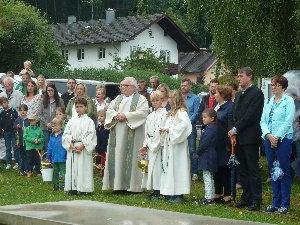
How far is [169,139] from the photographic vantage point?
1507cm

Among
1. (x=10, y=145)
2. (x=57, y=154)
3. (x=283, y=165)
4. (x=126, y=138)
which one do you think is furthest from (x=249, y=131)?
(x=10, y=145)

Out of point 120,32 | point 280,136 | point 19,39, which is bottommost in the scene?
point 280,136

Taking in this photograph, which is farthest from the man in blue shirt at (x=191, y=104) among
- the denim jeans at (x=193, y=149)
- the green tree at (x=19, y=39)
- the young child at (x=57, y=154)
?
the green tree at (x=19, y=39)

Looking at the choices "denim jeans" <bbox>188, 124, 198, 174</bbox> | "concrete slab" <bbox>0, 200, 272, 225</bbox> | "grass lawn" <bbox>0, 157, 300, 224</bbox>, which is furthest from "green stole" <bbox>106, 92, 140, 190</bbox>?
"concrete slab" <bbox>0, 200, 272, 225</bbox>

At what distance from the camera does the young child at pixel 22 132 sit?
19688mm

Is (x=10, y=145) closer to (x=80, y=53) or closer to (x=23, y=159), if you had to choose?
(x=23, y=159)

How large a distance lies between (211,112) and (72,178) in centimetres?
299

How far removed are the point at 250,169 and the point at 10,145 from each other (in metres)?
8.39

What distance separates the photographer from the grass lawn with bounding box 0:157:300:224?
13.2 meters

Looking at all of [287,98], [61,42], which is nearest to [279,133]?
[287,98]

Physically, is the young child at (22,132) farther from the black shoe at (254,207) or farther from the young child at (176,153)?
the black shoe at (254,207)

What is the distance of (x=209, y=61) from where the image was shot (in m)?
97.4

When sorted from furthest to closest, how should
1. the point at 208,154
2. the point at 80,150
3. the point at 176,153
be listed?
the point at 80,150, the point at 176,153, the point at 208,154

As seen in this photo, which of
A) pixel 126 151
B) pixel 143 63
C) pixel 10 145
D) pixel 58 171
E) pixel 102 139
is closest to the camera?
pixel 126 151
